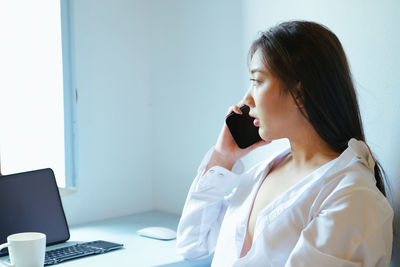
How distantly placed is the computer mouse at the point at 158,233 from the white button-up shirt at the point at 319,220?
0.26 m

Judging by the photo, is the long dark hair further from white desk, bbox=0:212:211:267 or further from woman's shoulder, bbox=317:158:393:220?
white desk, bbox=0:212:211:267

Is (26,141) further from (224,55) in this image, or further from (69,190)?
(224,55)

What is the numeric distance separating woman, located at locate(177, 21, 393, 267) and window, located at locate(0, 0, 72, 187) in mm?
802

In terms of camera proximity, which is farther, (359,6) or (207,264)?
(207,264)

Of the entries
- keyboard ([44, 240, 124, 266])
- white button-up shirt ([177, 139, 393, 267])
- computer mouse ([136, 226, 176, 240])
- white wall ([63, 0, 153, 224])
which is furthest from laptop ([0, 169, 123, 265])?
white button-up shirt ([177, 139, 393, 267])

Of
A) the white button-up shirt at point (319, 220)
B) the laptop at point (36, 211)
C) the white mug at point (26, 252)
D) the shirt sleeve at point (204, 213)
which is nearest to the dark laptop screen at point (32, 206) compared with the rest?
the laptop at point (36, 211)

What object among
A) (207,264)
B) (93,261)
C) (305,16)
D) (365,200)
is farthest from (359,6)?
(93,261)

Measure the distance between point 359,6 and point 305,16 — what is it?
18cm

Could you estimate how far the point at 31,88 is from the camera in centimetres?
184

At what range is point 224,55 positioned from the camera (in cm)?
175

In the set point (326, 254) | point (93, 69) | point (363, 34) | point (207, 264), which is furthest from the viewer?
point (93, 69)

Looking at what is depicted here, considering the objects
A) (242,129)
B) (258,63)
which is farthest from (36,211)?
(258,63)

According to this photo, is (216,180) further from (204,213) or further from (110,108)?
(110,108)

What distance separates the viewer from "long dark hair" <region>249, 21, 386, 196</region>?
1083 millimetres
